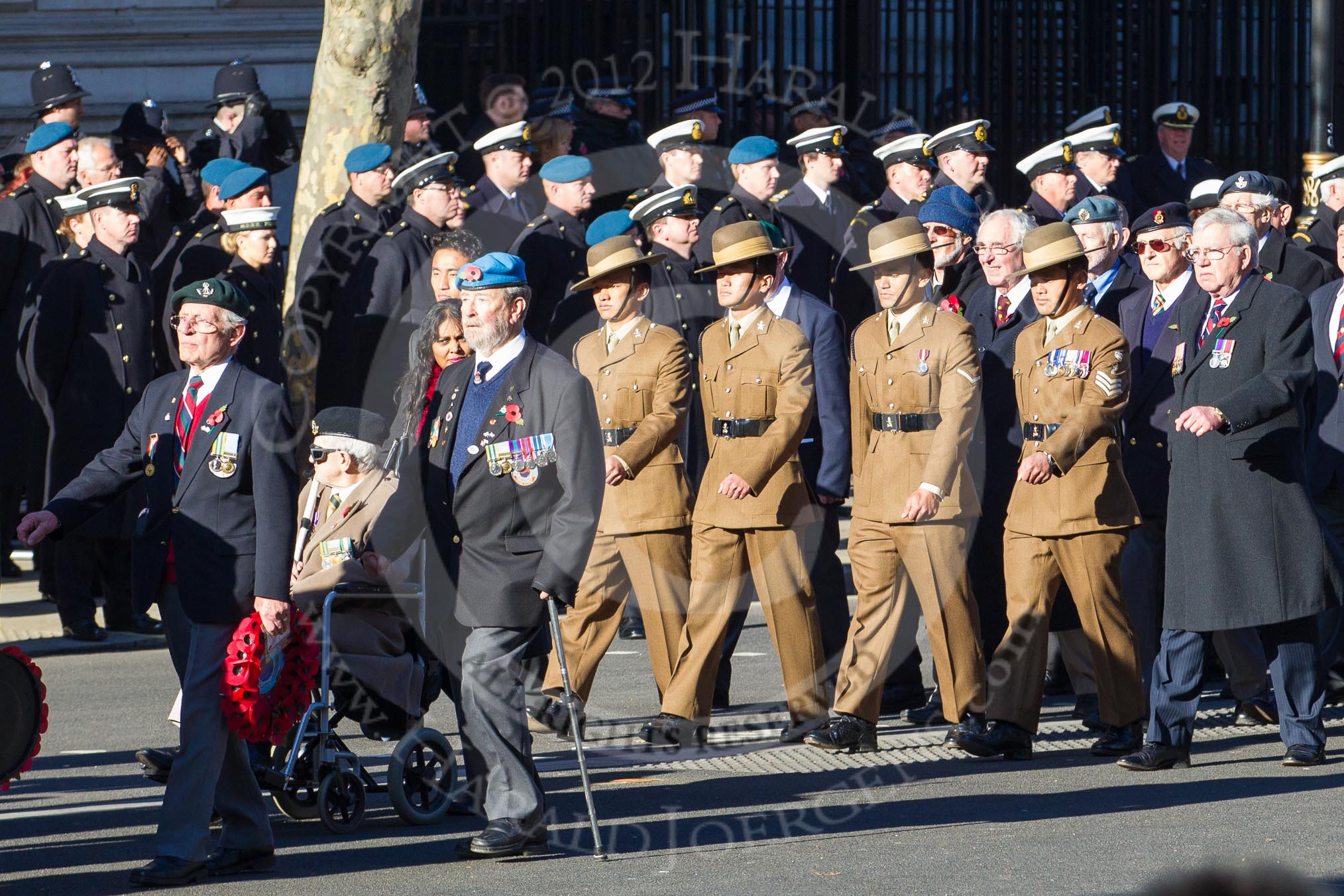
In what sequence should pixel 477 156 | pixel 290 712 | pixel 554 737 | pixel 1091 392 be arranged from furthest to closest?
pixel 477 156
pixel 554 737
pixel 1091 392
pixel 290 712

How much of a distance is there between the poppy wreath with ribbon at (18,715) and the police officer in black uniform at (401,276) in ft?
16.5

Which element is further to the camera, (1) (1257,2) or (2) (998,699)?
(1) (1257,2)

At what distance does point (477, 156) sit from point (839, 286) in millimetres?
4017

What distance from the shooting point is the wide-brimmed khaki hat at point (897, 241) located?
25.4 ft

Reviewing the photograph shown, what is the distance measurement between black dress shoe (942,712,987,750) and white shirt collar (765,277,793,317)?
1806mm

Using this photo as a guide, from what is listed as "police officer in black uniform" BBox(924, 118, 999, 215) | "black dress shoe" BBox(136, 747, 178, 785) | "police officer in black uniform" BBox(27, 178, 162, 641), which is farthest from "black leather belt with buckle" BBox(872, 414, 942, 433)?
"police officer in black uniform" BBox(27, 178, 162, 641)

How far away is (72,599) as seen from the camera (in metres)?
10.2

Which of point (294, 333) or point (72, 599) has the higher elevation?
point (294, 333)

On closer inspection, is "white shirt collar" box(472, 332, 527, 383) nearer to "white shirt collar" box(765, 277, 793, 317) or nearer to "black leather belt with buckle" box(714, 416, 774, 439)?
"black leather belt with buckle" box(714, 416, 774, 439)

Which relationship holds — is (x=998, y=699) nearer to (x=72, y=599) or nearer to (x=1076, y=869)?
(x=1076, y=869)

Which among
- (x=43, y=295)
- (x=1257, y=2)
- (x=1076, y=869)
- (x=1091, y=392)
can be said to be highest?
(x=1257, y=2)

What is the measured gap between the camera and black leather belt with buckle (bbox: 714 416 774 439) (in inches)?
310

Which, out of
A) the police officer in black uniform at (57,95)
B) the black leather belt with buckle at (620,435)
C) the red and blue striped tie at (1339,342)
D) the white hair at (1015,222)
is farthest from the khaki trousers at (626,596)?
the police officer in black uniform at (57,95)

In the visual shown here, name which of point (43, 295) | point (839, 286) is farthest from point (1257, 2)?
point (43, 295)
